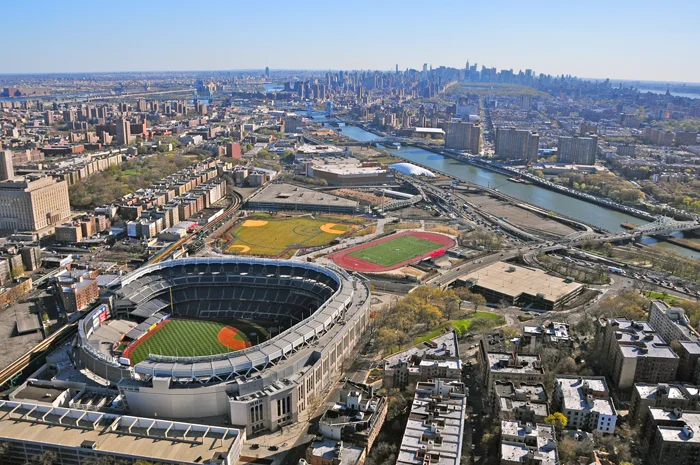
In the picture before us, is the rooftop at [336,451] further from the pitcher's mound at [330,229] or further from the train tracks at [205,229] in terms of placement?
the pitcher's mound at [330,229]

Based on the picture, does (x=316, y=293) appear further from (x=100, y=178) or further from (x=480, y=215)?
(x=100, y=178)

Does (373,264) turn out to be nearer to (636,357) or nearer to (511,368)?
(511,368)

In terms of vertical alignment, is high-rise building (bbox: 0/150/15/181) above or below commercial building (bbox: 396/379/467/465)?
above

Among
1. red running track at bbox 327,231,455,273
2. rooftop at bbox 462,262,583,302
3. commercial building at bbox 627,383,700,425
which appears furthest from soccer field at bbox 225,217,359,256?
commercial building at bbox 627,383,700,425

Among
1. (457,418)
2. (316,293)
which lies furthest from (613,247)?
(457,418)

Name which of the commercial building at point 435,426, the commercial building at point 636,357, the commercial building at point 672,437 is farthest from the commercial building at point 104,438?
the commercial building at point 636,357

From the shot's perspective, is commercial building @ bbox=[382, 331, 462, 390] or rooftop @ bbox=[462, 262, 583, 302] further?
rooftop @ bbox=[462, 262, 583, 302]

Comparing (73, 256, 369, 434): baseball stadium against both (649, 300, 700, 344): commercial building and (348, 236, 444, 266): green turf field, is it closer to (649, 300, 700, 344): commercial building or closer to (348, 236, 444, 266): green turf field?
(348, 236, 444, 266): green turf field

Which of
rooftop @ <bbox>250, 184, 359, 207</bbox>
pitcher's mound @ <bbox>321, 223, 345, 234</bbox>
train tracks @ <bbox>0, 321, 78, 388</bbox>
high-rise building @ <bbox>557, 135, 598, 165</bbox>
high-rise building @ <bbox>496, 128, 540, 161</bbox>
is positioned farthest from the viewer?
high-rise building @ <bbox>496, 128, 540, 161</bbox>

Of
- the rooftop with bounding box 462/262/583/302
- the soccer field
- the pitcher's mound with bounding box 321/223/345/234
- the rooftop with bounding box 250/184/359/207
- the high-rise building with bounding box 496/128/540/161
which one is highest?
the high-rise building with bounding box 496/128/540/161
